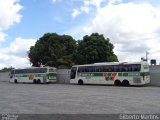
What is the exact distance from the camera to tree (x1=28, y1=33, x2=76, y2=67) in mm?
69938

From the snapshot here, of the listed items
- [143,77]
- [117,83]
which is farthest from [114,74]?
[143,77]

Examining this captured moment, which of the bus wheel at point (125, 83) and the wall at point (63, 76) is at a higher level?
the wall at point (63, 76)

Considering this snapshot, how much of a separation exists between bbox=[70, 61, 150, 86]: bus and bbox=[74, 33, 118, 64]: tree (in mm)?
9182

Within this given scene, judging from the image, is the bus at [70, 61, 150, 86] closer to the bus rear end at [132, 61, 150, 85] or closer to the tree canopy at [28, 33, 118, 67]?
the bus rear end at [132, 61, 150, 85]

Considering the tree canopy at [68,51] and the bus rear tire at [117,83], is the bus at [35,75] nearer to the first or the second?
the tree canopy at [68,51]

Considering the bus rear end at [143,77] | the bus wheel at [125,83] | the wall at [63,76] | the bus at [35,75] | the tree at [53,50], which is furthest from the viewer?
the tree at [53,50]

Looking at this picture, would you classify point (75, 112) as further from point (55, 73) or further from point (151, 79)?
point (55, 73)

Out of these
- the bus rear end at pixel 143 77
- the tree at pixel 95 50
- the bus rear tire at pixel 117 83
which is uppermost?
the tree at pixel 95 50

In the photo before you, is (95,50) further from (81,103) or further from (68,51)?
(81,103)

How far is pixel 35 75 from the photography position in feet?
174

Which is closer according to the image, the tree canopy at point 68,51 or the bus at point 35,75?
the bus at point 35,75

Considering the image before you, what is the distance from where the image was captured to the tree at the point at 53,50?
69.9 m

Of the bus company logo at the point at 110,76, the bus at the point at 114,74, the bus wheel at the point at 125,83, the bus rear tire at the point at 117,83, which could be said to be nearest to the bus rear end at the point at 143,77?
the bus at the point at 114,74

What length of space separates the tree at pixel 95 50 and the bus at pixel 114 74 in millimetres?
9182
